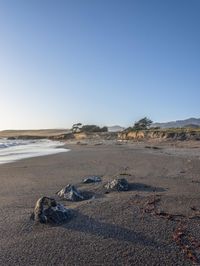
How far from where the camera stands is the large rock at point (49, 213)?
4938 mm

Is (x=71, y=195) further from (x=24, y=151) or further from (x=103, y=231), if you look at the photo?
(x=24, y=151)

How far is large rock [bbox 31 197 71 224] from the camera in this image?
494 centimetres

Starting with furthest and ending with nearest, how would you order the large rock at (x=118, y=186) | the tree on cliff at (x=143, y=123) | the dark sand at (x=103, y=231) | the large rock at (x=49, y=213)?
the tree on cliff at (x=143, y=123) → the large rock at (x=118, y=186) → the large rock at (x=49, y=213) → the dark sand at (x=103, y=231)

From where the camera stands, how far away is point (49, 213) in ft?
16.4

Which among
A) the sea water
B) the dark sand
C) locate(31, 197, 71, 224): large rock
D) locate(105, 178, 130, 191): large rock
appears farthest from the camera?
the sea water

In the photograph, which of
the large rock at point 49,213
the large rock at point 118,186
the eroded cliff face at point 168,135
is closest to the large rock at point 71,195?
the large rock at point 118,186

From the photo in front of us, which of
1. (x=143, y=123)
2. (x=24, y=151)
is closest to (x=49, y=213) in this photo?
(x=24, y=151)

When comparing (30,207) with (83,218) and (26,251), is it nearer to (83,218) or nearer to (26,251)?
(83,218)

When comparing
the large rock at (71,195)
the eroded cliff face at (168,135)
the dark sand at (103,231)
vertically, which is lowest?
the dark sand at (103,231)

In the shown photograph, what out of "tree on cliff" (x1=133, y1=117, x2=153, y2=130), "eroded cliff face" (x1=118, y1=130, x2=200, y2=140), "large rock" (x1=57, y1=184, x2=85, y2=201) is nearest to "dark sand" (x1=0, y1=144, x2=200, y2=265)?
"large rock" (x1=57, y1=184, x2=85, y2=201)

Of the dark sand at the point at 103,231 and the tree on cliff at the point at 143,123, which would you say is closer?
the dark sand at the point at 103,231

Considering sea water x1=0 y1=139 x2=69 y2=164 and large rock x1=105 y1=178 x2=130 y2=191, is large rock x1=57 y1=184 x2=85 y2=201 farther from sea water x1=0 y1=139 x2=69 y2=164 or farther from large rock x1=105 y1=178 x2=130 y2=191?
sea water x1=0 y1=139 x2=69 y2=164

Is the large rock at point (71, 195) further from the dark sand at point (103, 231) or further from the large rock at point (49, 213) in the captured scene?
the large rock at point (49, 213)

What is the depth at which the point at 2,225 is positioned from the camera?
498 cm
